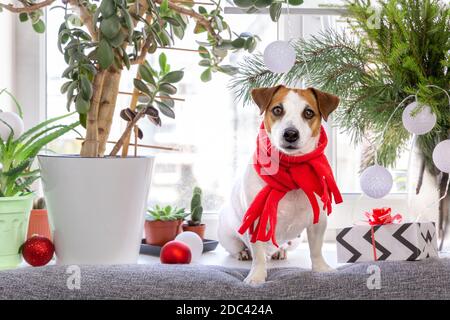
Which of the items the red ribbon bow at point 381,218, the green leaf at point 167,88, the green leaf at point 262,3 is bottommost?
the red ribbon bow at point 381,218

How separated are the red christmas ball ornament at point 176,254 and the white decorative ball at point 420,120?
562 mm

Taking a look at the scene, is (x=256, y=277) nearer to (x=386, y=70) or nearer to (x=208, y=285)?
(x=208, y=285)

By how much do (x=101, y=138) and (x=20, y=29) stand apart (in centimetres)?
59

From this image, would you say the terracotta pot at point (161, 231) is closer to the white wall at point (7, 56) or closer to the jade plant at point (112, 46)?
the jade plant at point (112, 46)

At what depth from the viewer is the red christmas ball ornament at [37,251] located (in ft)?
4.06

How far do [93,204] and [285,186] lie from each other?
407 mm

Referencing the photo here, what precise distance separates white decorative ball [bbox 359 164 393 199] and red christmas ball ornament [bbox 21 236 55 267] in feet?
2.31

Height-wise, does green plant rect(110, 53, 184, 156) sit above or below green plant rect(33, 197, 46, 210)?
above

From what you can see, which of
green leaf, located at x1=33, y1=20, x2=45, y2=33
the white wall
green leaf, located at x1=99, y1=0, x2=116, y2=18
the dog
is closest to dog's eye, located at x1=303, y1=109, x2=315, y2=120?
the dog

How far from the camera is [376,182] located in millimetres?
1199

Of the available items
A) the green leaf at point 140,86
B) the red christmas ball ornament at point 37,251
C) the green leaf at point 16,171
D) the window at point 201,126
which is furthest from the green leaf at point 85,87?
the window at point 201,126

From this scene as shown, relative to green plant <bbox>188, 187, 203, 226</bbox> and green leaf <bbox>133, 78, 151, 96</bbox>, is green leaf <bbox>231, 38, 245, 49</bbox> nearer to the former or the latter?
green leaf <bbox>133, 78, 151, 96</bbox>

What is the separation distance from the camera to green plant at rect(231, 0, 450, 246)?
1282 millimetres

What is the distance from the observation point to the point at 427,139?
53.0 inches
